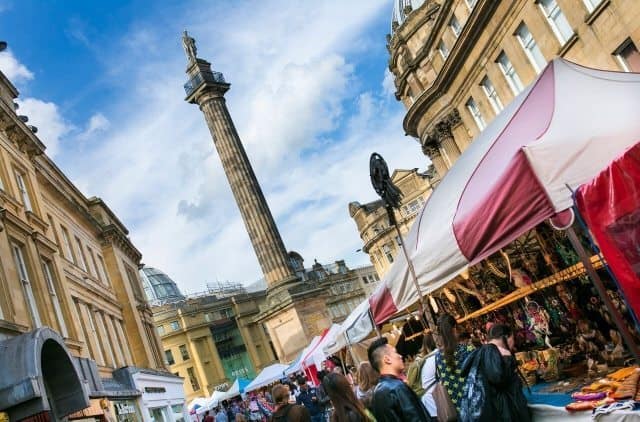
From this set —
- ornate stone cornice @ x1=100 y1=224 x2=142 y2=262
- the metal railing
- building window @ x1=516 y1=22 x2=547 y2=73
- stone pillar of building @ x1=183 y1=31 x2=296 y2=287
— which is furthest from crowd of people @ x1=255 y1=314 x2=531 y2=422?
the metal railing

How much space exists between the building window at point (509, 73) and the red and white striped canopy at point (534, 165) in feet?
58.0

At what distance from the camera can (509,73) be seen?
23.5m

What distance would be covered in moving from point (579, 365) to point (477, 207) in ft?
13.4

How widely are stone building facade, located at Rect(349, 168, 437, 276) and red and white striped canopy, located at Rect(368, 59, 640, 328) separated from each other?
54.3 metres

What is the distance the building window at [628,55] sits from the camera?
1651cm

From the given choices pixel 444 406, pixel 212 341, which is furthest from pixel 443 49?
pixel 212 341

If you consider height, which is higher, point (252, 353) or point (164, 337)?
point (164, 337)

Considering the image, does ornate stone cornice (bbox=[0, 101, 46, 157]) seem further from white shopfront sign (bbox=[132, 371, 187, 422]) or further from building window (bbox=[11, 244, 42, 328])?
white shopfront sign (bbox=[132, 371, 187, 422])

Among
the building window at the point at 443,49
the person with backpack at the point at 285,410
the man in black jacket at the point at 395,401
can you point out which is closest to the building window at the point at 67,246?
the person with backpack at the point at 285,410

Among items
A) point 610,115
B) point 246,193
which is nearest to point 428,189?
point 246,193

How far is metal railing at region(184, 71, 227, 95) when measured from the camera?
146ft

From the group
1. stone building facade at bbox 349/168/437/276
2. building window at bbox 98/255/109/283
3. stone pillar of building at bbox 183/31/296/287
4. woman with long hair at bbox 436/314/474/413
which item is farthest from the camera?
stone building facade at bbox 349/168/437/276

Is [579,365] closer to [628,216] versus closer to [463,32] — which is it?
[628,216]

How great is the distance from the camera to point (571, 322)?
8.45 meters
